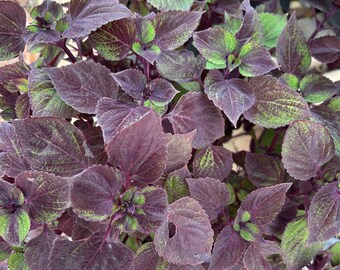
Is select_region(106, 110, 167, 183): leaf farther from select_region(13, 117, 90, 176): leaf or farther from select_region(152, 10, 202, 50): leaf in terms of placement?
select_region(152, 10, 202, 50): leaf

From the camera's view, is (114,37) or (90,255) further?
(114,37)

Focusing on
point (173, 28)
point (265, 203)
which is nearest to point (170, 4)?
point (173, 28)

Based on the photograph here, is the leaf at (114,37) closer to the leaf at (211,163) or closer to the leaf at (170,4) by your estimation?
the leaf at (170,4)

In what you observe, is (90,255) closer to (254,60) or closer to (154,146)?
(154,146)

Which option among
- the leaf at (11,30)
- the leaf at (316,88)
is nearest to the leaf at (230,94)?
the leaf at (316,88)

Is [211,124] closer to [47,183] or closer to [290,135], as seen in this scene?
[290,135]

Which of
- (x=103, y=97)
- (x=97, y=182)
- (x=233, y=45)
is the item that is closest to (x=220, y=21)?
(x=233, y=45)
